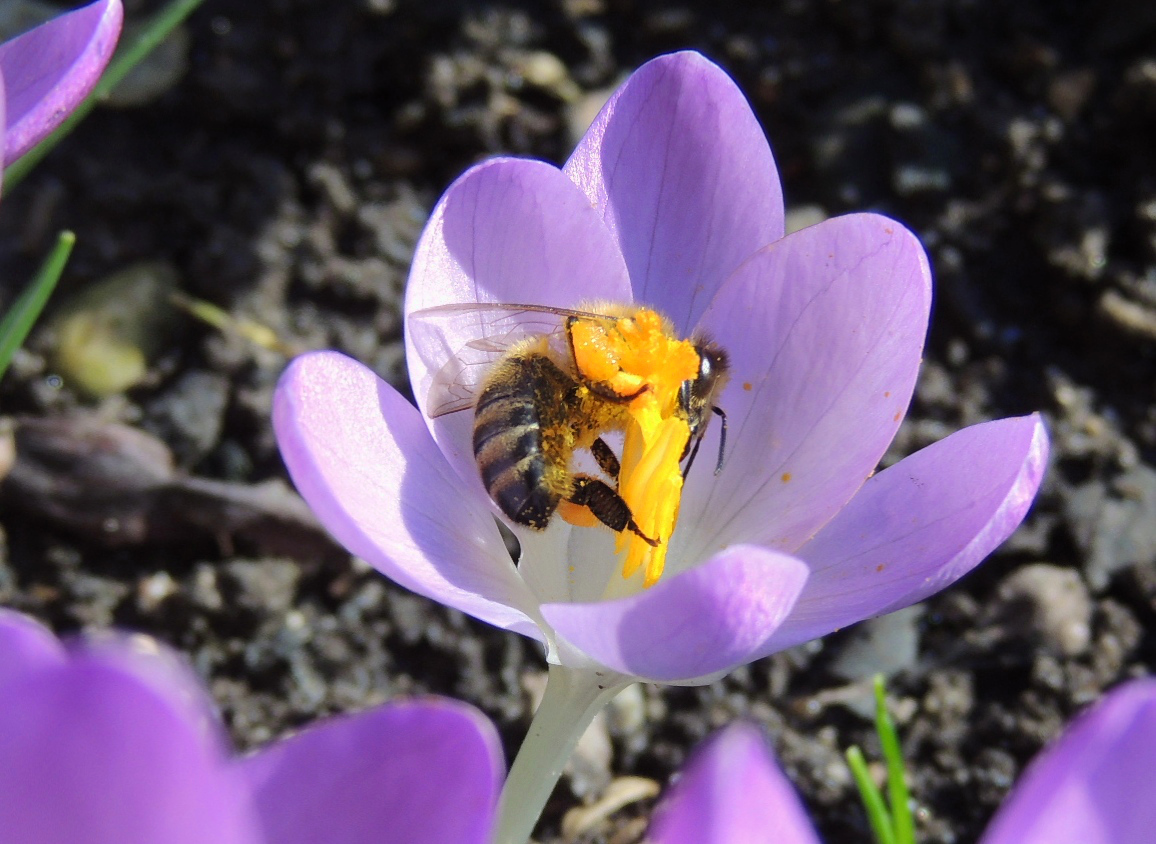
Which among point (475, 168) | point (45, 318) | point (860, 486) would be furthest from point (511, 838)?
point (45, 318)

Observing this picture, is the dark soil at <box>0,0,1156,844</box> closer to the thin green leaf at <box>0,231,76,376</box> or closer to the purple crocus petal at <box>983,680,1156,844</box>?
the thin green leaf at <box>0,231,76,376</box>

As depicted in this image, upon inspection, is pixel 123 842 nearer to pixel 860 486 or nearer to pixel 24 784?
pixel 24 784

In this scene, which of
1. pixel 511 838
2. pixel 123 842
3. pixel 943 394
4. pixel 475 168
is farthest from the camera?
pixel 943 394

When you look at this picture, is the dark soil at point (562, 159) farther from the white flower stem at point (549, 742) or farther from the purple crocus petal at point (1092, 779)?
the purple crocus petal at point (1092, 779)

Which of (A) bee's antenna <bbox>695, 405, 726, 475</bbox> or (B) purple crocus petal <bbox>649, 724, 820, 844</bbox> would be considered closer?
(B) purple crocus petal <bbox>649, 724, 820, 844</bbox>

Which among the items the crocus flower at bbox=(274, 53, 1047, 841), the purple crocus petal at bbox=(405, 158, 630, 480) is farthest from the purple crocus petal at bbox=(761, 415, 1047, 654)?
the purple crocus petal at bbox=(405, 158, 630, 480)

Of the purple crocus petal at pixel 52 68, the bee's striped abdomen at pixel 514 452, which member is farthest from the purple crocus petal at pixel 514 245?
the purple crocus petal at pixel 52 68
